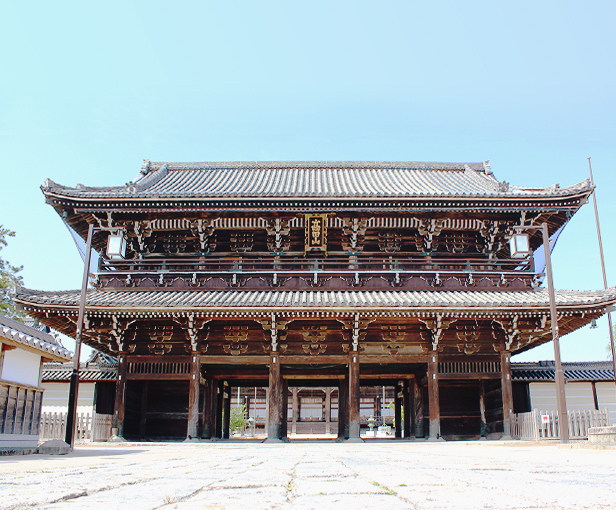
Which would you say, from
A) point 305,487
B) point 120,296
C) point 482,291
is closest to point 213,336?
point 120,296

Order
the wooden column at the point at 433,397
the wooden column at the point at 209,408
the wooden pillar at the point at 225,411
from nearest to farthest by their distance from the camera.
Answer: the wooden column at the point at 433,397 → the wooden column at the point at 209,408 → the wooden pillar at the point at 225,411

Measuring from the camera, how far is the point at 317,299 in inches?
633

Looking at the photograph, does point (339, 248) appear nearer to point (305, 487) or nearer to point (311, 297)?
point (311, 297)

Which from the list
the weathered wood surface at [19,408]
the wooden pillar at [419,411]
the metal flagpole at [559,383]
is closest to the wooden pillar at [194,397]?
the weathered wood surface at [19,408]

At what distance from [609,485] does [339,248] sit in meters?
15.9

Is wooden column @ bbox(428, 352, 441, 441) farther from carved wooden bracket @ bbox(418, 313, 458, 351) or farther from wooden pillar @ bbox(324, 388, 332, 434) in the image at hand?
wooden pillar @ bbox(324, 388, 332, 434)

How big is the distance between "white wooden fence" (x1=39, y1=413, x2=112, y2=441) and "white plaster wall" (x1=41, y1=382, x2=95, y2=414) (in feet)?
11.1

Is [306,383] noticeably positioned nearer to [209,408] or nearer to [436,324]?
[209,408]

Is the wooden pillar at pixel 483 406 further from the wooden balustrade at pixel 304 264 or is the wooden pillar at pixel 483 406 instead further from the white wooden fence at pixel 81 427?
the white wooden fence at pixel 81 427

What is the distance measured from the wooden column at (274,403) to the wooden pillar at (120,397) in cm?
486

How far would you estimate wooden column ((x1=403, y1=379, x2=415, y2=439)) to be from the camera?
19163mm

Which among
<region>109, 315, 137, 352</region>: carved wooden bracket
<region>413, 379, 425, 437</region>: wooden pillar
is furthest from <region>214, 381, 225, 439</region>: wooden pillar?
<region>413, 379, 425, 437</region>: wooden pillar

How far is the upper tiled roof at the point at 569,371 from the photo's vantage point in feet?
61.9

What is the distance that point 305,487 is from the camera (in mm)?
3045
